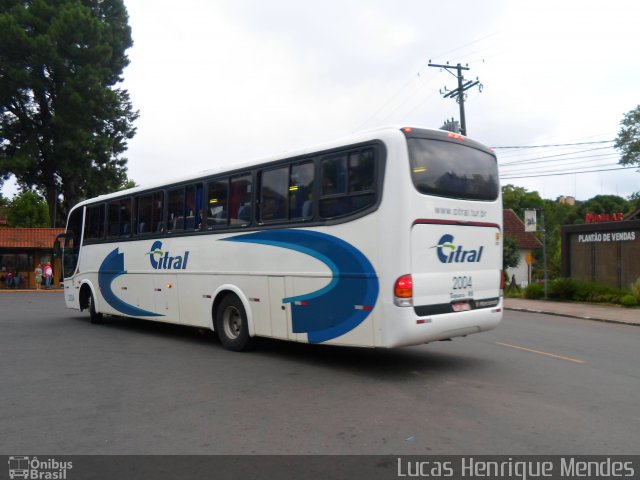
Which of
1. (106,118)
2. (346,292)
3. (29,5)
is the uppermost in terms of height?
(29,5)

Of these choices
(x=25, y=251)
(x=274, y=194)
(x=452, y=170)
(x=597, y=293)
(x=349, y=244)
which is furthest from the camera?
(x=25, y=251)

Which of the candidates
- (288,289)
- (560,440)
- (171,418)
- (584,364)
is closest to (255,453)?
(171,418)

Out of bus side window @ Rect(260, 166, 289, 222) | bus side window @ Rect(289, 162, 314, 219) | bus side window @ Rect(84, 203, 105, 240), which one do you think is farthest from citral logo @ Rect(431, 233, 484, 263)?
bus side window @ Rect(84, 203, 105, 240)

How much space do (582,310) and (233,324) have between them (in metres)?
13.6

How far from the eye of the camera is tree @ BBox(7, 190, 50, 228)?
50875 mm

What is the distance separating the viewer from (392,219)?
7.42 meters

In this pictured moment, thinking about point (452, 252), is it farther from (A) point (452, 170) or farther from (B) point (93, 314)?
(B) point (93, 314)

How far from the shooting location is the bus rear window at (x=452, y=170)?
7.70m

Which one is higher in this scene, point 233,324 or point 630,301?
point 233,324

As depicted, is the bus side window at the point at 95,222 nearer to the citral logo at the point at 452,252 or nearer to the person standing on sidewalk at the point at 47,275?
the citral logo at the point at 452,252

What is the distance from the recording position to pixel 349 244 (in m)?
7.89

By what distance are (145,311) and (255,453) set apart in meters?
8.26

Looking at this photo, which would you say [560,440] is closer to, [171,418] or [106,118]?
[171,418]

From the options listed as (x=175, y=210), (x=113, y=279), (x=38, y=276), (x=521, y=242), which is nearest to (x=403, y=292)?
(x=175, y=210)
